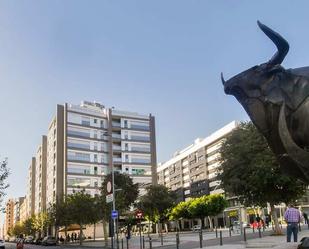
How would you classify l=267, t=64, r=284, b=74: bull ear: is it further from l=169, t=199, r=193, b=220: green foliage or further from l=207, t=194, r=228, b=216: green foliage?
l=169, t=199, r=193, b=220: green foliage

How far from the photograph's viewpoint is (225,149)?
31156 millimetres

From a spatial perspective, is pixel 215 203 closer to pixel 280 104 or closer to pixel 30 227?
pixel 30 227

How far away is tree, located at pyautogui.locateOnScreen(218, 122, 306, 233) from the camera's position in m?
28.8

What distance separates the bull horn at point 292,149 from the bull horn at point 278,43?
1.48 ft

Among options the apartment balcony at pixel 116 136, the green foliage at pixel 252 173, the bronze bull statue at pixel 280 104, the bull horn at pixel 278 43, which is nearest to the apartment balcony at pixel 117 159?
the apartment balcony at pixel 116 136

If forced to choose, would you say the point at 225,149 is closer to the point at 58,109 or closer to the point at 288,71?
the point at 288,71

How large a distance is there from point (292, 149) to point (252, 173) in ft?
86.9

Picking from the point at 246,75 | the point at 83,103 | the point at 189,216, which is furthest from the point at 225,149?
the point at 83,103

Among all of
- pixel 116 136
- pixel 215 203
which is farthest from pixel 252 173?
pixel 116 136

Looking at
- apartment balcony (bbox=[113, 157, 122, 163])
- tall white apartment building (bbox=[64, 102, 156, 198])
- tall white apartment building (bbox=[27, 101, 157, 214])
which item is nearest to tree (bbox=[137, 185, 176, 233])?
tall white apartment building (bbox=[64, 102, 156, 198])

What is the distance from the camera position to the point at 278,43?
3537 millimetres

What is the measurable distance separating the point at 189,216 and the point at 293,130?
346 ft

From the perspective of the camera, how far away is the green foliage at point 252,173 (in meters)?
28.8

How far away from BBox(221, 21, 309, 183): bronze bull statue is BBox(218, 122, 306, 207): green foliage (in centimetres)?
2487
